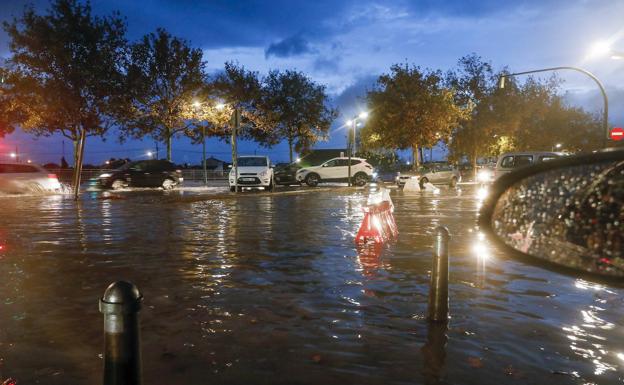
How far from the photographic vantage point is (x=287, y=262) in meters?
8.34

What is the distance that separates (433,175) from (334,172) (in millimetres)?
6403

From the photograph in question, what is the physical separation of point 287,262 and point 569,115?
7550cm

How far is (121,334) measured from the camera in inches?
109

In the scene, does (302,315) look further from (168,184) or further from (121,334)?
(168,184)

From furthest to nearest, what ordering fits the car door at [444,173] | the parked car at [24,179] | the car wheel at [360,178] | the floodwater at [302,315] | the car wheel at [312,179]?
the car wheel at [312,179] < the car door at [444,173] < the car wheel at [360,178] < the parked car at [24,179] < the floodwater at [302,315]

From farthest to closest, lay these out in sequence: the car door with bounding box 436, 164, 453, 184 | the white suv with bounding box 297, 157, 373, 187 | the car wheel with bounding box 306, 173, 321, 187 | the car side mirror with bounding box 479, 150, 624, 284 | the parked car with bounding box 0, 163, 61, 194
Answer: the car wheel with bounding box 306, 173, 321, 187, the car door with bounding box 436, 164, 453, 184, the white suv with bounding box 297, 157, 373, 187, the parked car with bounding box 0, 163, 61, 194, the car side mirror with bounding box 479, 150, 624, 284

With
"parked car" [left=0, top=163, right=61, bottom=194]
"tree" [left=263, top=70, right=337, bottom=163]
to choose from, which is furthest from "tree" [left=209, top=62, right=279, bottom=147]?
"parked car" [left=0, top=163, right=61, bottom=194]

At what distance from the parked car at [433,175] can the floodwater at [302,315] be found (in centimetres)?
2672

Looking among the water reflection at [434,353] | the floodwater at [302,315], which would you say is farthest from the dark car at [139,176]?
the water reflection at [434,353]

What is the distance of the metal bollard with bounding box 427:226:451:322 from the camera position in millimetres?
5055

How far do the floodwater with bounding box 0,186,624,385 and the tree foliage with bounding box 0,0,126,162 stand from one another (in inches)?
807

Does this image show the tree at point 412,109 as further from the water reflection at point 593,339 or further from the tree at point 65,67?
the water reflection at point 593,339

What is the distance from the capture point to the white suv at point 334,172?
124 ft

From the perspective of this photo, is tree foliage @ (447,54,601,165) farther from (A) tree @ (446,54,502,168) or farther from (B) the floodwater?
(B) the floodwater
